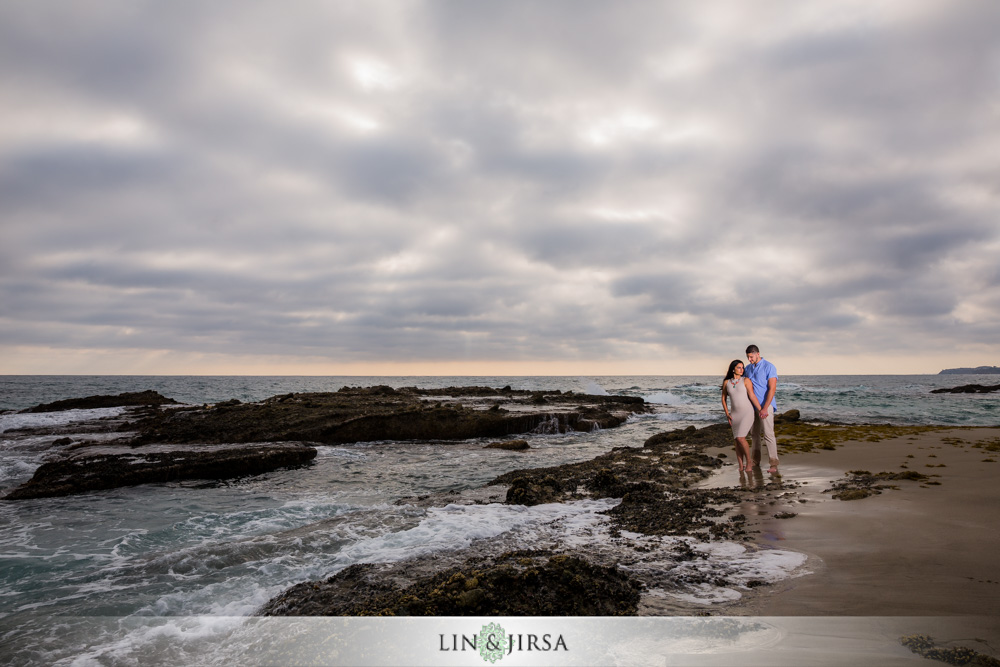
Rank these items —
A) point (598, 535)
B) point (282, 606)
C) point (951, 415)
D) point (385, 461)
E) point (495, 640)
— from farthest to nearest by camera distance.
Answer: point (951, 415) < point (385, 461) < point (598, 535) < point (282, 606) < point (495, 640)

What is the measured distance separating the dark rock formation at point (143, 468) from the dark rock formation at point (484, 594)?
8.97m

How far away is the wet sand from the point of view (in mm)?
3518

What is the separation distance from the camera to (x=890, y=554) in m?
4.52

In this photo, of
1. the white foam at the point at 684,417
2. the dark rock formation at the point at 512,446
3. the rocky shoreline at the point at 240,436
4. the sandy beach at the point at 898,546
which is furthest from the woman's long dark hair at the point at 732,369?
the white foam at the point at 684,417

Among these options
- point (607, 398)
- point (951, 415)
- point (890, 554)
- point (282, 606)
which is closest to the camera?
point (282, 606)

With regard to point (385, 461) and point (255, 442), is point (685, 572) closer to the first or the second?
point (385, 461)

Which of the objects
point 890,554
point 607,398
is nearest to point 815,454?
point 890,554

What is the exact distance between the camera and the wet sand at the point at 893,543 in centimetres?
352

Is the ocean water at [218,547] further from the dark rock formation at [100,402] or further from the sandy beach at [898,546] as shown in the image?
the dark rock formation at [100,402]

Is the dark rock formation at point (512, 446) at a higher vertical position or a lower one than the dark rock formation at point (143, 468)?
lower

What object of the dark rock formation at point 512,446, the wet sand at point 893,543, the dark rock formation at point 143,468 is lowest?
the dark rock formation at point 512,446

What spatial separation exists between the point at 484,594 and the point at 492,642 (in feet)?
1.40

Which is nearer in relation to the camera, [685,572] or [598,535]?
[685,572]

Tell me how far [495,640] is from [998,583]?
390cm
